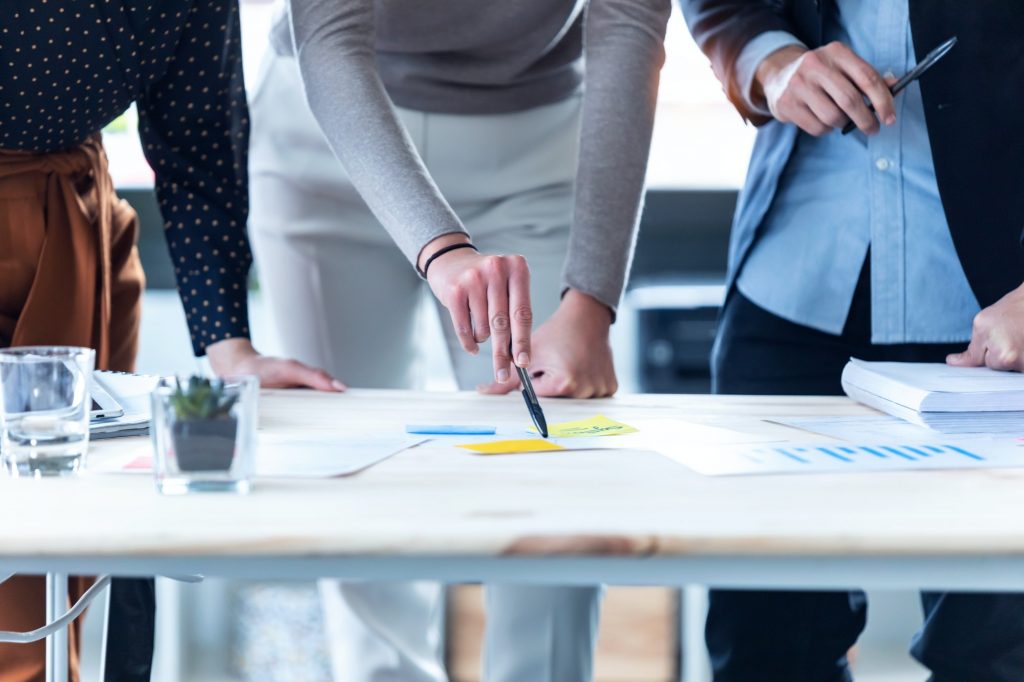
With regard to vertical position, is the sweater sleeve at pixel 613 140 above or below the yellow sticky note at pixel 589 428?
above

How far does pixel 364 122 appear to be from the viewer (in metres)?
1.15

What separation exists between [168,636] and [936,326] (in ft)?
6.00

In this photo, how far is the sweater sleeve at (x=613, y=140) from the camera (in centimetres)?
121

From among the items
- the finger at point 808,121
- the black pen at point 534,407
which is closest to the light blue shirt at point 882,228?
the finger at point 808,121

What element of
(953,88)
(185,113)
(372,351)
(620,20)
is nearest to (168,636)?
(372,351)

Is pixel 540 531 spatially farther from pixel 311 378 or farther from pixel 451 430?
pixel 311 378

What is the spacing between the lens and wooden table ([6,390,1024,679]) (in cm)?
65

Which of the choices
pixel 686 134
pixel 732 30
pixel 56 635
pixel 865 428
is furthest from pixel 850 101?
pixel 686 134

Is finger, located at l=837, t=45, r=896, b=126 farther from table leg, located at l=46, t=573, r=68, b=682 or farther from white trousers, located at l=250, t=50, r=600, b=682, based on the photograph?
table leg, located at l=46, t=573, r=68, b=682

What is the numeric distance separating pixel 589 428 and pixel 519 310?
0.12m

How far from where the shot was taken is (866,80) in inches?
46.3

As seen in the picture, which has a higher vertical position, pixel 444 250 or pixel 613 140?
pixel 613 140

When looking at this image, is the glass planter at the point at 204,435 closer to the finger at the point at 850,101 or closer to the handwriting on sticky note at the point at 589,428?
the handwriting on sticky note at the point at 589,428

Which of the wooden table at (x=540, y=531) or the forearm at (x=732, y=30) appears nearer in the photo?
the wooden table at (x=540, y=531)
